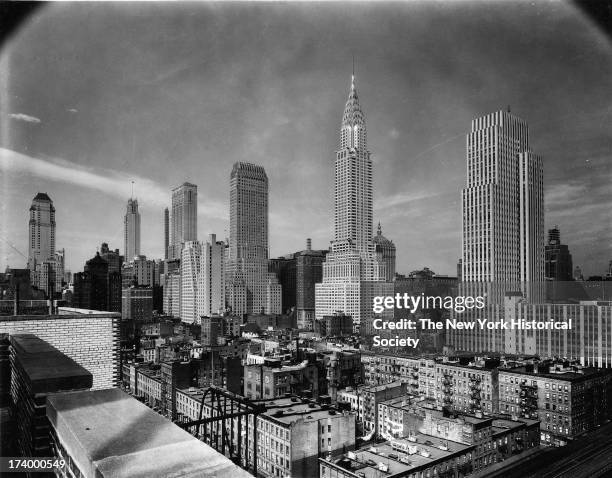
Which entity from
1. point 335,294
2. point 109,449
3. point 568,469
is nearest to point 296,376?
point 568,469

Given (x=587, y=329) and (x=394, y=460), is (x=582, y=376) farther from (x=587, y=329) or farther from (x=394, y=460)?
(x=394, y=460)

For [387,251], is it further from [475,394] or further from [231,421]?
[231,421]

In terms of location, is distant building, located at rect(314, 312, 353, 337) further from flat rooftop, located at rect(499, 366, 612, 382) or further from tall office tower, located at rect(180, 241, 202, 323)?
flat rooftop, located at rect(499, 366, 612, 382)

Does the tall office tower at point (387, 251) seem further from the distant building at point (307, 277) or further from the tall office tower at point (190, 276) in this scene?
the tall office tower at point (190, 276)

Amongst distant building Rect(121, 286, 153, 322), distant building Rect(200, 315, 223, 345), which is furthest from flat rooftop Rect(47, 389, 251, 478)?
distant building Rect(121, 286, 153, 322)

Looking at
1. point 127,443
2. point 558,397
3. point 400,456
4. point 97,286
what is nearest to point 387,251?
point 97,286

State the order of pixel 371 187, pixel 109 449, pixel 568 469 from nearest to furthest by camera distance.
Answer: pixel 109 449 → pixel 568 469 → pixel 371 187
